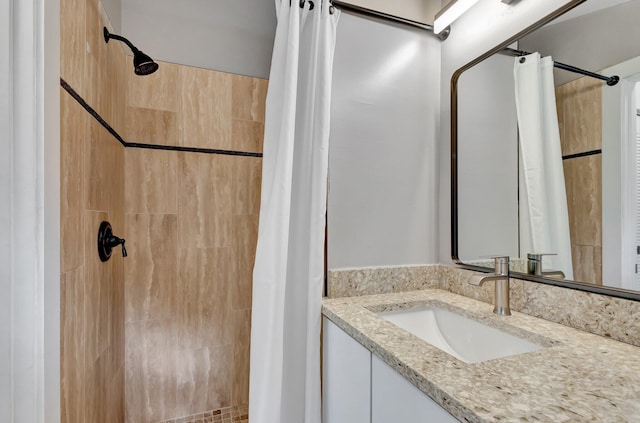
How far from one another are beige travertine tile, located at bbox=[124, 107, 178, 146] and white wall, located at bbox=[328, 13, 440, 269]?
793mm

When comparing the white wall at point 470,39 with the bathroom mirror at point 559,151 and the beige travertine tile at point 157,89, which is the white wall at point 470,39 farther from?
the beige travertine tile at point 157,89

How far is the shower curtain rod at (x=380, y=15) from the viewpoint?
1.25 meters

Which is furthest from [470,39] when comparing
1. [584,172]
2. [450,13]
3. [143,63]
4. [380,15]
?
[143,63]

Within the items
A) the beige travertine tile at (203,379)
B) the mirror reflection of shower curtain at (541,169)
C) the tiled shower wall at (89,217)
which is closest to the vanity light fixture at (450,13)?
the mirror reflection of shower curtain at (541,169)

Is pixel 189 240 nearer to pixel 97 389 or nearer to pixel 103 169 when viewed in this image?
pixel 103 169

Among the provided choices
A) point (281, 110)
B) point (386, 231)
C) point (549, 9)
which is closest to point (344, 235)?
point (386, 231)

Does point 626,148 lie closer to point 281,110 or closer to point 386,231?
point 386,231

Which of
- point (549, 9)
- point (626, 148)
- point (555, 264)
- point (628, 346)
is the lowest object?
point (628, 346)

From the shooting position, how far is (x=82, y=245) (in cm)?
87

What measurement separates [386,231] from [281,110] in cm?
69

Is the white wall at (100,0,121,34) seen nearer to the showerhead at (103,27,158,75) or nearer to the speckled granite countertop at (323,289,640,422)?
the showerhead at (103,27,158,75)

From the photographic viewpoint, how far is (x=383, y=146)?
1312 millimetres

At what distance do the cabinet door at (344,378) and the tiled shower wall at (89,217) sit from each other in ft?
2.53

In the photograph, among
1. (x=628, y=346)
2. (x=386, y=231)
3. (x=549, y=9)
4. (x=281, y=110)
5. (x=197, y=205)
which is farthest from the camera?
(x=197, y=205)
